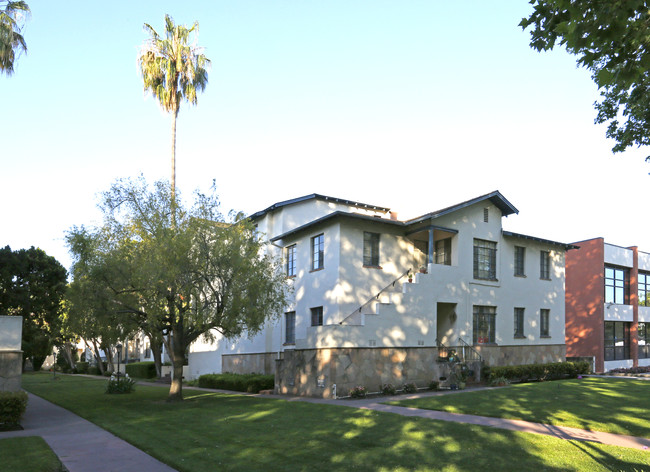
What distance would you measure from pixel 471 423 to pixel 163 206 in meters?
13.4

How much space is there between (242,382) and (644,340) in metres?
28.6

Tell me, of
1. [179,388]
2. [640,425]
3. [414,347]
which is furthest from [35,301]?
[640,425]

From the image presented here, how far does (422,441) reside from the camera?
39.2 ft

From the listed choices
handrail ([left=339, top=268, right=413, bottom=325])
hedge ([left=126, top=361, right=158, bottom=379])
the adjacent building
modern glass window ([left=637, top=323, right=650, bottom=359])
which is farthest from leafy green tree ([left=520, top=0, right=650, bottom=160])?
hedge ([left=126, top=361, right=158, bottom=379])

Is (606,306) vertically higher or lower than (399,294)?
lower

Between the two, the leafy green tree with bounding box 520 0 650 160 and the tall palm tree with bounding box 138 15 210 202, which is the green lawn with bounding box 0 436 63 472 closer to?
the leafy green tree with bounding box 520 0 650 160

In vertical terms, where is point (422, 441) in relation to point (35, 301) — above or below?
below

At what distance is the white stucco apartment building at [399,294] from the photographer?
23016mm

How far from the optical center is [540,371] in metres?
27.0

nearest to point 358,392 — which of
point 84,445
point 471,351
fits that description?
point 471,351

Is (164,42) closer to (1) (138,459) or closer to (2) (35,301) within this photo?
(2) (35,301)

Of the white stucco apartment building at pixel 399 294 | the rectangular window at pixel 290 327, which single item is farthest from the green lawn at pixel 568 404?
the rectangular window at pixel 290 327

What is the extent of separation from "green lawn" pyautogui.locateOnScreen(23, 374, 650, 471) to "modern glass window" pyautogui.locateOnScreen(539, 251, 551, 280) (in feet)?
57.6

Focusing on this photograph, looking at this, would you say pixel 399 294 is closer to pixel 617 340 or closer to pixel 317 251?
pixel 317 251
